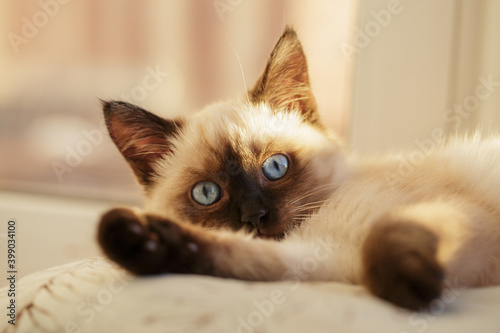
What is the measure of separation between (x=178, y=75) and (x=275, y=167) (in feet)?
3.86

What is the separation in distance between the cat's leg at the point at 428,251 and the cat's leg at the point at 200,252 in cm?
14

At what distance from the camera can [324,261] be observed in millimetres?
841

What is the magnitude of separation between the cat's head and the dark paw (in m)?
0.26

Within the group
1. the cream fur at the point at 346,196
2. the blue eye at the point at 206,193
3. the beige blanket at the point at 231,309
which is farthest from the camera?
the blue eye at the point at 206,193

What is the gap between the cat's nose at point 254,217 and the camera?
978 millimetres

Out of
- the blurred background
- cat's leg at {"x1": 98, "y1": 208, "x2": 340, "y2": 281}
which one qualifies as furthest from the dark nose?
the blurred background

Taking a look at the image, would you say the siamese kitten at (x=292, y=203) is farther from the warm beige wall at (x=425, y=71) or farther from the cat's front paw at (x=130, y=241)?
the warm beige wall at (x=425, y=71)

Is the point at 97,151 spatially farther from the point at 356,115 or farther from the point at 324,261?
the point at 324,261

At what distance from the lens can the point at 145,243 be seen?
0.69 m

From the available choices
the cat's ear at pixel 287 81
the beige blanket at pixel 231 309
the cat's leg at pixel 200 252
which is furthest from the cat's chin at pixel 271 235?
the cat's ear at pixel 287 81

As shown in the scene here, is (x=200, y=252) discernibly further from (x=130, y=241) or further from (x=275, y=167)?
(x=275, y=167)

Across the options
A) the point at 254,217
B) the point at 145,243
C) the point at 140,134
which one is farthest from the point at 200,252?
the point at 140,134

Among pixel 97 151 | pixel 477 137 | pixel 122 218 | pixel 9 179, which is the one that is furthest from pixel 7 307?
pixel 9 179

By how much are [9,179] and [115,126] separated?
4.45ft
